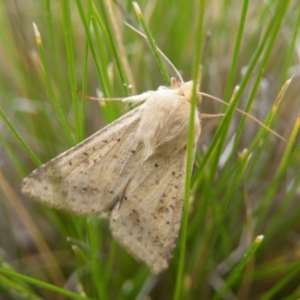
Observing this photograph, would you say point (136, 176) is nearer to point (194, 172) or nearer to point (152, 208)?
point (152, 208)

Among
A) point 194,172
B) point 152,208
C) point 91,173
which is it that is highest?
point 91,173

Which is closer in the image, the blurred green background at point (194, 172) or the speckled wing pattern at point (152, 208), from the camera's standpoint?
the speckled wing pattern at point (152, 208)

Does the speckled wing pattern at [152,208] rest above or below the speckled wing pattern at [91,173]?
below

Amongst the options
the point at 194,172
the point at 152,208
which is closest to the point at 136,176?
the point at 152,208

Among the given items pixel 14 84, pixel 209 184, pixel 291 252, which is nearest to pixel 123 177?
pixel 209 184

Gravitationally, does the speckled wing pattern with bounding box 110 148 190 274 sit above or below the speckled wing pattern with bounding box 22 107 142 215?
below

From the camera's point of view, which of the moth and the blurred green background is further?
the blurred green background
